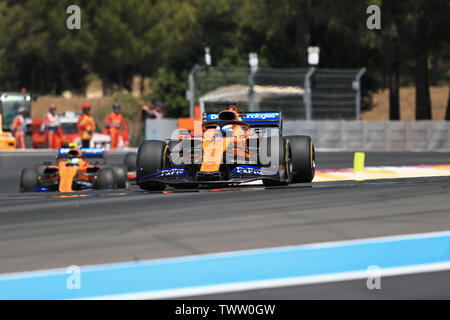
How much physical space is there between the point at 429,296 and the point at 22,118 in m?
25.4

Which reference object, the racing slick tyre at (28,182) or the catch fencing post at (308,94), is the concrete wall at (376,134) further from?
the racing slick tyre at (28,182)

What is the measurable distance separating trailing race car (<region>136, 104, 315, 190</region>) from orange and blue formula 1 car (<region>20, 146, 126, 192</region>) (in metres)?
2.23

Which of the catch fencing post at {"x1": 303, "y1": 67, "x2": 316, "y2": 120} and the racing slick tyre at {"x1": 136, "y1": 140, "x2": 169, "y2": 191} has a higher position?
the catch fencing post at {"x1": 303, "y1": 67, "x2": 316, "y2": 120}

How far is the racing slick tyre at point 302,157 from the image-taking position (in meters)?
12.7

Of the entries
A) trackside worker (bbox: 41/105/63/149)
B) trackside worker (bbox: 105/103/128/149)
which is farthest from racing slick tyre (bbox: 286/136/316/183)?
trackside worker (bbox: 41/105/63/149)

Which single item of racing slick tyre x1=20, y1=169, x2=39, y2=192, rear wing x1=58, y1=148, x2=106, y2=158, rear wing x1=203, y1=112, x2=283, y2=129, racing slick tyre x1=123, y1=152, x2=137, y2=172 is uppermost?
rear wing x1=203, y1=112, x2=283, y2=129

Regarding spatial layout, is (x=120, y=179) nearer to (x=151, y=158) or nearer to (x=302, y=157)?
(x=151, y=158)

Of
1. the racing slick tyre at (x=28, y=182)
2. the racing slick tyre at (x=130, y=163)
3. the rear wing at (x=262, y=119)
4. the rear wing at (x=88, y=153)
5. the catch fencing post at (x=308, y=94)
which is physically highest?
the catch fencing post at (x=308, y=94)

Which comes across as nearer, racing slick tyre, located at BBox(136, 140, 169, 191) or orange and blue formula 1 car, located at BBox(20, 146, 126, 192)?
racing slick tyre, located at BBox(136, 140, 169, 191)

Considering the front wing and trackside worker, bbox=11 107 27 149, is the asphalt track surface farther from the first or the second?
trackside worker, bbox=11 107 27 149

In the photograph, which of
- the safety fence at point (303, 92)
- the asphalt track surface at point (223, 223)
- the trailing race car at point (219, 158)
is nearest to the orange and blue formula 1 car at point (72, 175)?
the asphalt track surface at point (223, 223)

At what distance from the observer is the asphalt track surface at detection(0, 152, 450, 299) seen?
22.5 ft

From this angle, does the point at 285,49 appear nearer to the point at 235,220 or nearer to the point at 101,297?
the point at 235,220

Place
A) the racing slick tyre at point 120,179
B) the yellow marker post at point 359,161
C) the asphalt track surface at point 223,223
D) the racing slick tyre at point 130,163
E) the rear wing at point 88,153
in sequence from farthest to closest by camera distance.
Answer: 1. the yellow marker post at point 359,161
2. the racing slick tyre at point 130,163
3. the rear wing at point 88,153
4. the racing slick tyre at point 120,179
5. the asphalt track surface at point 223,223
